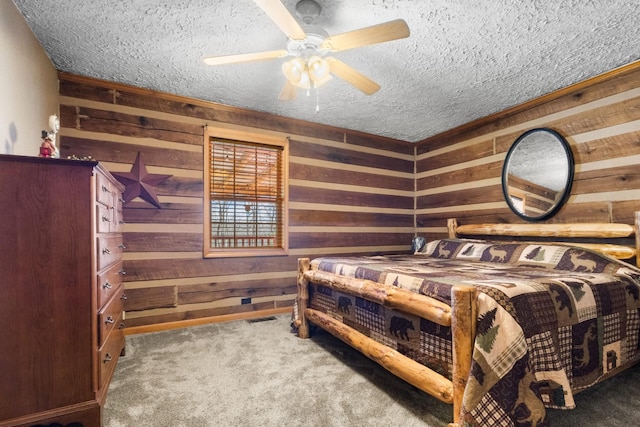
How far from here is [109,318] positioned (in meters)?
1.86

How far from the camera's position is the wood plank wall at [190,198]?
3035 mm

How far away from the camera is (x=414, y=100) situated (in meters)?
3.39

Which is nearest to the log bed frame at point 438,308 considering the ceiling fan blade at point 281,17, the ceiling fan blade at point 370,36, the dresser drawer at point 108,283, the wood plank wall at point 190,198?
the wood plank wall at point 190,198

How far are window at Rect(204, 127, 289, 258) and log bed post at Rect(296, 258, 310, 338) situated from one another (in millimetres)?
886

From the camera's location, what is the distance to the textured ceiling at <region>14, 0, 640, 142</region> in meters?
1.99

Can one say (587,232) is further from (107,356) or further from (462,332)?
(107,356)

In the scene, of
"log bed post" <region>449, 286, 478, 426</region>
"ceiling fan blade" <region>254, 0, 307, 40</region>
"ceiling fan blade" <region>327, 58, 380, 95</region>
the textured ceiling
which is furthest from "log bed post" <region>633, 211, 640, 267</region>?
"ceiling fan blade" <region>254, 0, 307, 40</region>

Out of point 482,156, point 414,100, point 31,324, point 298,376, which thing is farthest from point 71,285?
point 482,156

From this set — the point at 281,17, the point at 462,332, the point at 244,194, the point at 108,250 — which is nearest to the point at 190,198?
the point at 244,194

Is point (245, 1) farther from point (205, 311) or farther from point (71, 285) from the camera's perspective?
point (205, 311)

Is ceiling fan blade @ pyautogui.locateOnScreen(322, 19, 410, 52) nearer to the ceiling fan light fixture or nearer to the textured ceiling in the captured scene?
the ceiling fan light fixture

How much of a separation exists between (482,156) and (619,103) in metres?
1.33

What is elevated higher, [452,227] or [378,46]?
[378,46]

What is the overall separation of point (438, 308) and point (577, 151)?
102 inches
